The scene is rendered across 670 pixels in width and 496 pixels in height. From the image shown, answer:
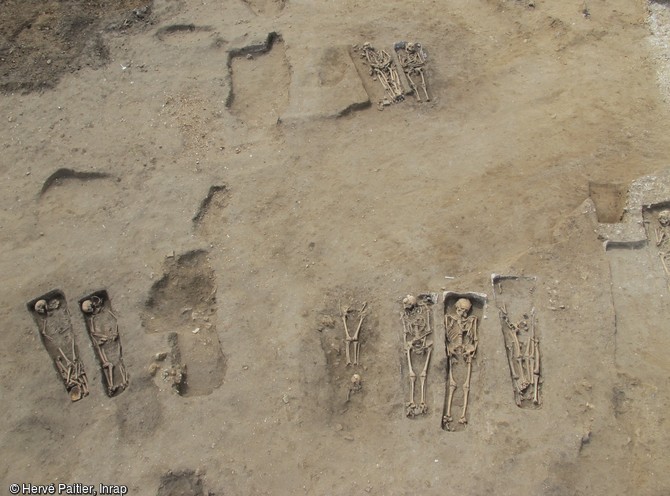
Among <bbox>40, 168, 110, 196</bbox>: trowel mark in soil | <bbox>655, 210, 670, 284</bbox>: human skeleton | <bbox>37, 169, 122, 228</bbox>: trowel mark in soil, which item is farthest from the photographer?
<bbox>40, 168, 110, 196</bbox>: trowel mark in soil

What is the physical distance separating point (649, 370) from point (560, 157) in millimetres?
3298

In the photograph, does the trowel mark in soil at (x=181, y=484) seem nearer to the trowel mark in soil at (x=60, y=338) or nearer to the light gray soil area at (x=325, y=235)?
the light gray soil area at (x=325, y=235)

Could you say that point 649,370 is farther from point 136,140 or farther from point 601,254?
point 136,140

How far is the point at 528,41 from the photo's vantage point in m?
9.48

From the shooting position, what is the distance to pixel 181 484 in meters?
5.84

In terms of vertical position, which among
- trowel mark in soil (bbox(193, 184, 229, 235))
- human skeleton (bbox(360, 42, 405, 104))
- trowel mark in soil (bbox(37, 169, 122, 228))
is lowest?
trowel mark in soil (bbox(193, 184, 229, 235))

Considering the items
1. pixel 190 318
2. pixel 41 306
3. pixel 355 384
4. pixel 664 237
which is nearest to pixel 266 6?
pixel 190 318

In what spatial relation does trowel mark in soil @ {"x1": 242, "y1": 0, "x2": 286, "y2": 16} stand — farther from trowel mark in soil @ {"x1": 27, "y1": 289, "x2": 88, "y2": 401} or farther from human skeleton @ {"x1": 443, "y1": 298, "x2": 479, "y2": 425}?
human skeleton @ {"x1": 443, "y1": 298, "x2": 479, "y2": 425}

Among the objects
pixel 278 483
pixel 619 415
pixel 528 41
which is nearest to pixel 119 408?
pixel 278 483

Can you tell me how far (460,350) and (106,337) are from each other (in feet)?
14.2

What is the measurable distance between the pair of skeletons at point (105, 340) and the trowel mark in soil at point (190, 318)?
0.40 m

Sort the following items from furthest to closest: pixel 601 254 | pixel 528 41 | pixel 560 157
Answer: pixel 528 41 → pixel 560 157 → pixel 601 254

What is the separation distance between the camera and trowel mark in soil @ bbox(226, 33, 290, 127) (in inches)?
346

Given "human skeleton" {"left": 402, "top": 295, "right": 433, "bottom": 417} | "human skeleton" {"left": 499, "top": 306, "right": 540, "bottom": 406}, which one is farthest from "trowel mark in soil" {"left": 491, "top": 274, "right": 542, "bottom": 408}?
"human skeleton" {"left": 402, "top": 295, "right": 433, "bottom": 417}
